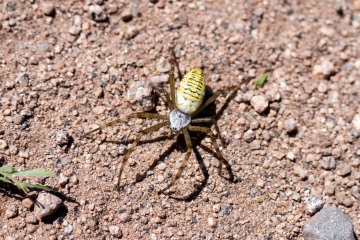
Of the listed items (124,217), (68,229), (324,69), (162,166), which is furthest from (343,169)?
(68,229)

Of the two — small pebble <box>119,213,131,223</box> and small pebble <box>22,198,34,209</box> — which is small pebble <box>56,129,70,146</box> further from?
small pebble <box>119,213,131,223</box>

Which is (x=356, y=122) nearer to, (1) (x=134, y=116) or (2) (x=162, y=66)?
(2) (x=162, y=66)

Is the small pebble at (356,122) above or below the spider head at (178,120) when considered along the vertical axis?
below

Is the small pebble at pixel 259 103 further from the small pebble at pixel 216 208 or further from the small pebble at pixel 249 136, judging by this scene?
the small pebble at pixel 216 208

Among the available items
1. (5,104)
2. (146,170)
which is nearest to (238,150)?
(146,170)

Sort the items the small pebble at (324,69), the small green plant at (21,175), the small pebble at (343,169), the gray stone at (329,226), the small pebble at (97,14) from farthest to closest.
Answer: the small pebble at (324,69) < the small pebble at (97,14) < the small pebble at (343,169) < the gray stone at (329,226) < the small green plant at (21,175)

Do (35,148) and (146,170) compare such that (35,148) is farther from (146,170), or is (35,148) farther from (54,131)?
(146,170)

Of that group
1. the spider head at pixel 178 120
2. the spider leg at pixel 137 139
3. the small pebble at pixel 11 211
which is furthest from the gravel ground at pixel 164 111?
the spider head at pixel 178 120
